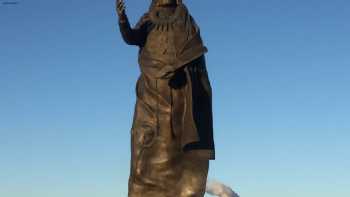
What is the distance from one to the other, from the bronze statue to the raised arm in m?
0.02

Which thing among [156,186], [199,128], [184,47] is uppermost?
[184,47]

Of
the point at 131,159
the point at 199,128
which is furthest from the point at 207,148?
the point at 131,159

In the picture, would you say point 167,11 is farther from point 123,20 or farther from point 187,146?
point 187,146

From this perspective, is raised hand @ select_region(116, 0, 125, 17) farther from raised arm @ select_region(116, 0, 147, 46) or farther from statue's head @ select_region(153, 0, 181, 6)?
statue's head @ select_region(153, 0, 181, 6)

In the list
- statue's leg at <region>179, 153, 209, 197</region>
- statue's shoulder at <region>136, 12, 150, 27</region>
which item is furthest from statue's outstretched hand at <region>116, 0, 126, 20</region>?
statue's leg at <region>179, 153, 209, 197</region>

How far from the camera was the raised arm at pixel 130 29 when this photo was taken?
56.8ft

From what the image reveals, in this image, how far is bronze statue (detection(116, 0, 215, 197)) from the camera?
17.0m

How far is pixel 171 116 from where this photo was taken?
17.2 metres

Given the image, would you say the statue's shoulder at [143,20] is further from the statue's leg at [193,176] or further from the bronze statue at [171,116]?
the statue's leg at [193,176]

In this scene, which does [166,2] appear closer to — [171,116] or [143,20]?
[143,20]

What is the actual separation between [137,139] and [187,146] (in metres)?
1.07

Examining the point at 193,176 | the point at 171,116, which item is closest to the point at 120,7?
the point at 171,116

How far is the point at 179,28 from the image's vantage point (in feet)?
57.5

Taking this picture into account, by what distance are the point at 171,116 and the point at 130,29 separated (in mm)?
2045
